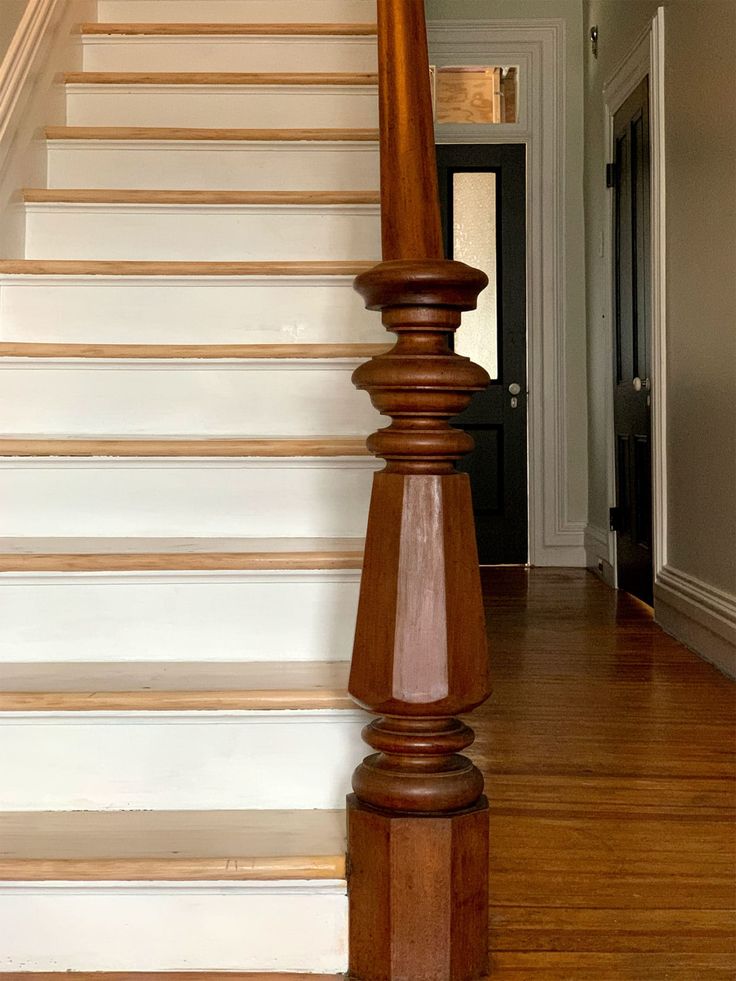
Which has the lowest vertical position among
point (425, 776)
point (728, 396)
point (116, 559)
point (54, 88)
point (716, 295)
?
point (425, 776)

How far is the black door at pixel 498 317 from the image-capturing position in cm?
620

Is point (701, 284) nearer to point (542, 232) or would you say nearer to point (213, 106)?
point (213, 106)

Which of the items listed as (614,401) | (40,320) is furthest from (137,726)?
(614,401)

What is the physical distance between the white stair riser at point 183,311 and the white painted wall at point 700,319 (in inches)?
57.7

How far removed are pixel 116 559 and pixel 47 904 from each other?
60cm

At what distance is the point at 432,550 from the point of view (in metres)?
1.47

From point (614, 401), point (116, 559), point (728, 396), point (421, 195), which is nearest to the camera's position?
point (421, 195)

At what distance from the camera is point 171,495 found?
223 cm

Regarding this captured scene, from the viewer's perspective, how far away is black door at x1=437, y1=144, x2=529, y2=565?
20.4 ft

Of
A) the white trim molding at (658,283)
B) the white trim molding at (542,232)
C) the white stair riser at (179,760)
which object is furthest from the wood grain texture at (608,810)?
the white trim molding at (542,232)

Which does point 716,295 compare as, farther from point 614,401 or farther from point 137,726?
point 137,726

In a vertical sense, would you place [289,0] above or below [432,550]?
above

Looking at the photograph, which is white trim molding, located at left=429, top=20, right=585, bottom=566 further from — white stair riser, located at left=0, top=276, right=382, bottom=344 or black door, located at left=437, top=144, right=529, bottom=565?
white stair riser, located at left=0, top=276, right=382, bottom=344

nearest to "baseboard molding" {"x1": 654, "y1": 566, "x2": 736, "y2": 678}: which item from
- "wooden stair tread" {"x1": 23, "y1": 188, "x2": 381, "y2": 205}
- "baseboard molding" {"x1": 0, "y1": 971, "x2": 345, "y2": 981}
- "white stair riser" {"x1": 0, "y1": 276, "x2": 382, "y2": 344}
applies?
"white stair riser" {"x1": 0, "y1": 276, "x2": 382, "y2": 344}
